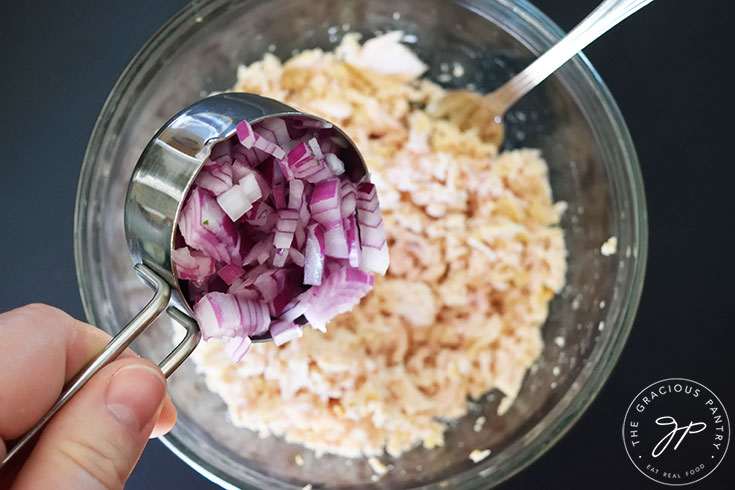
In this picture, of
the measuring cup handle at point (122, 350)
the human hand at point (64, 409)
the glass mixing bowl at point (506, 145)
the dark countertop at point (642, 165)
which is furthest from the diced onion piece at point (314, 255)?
the dark countertop at point (642, 165)

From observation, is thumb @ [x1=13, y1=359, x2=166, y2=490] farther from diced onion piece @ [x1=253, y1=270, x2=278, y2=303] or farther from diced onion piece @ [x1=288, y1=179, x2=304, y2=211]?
diced onion piece @ [x1=288, y1=179, x2=304, y2=211]

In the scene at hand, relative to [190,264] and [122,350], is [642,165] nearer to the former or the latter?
[190,264]

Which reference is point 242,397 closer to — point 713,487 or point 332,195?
point 332,195

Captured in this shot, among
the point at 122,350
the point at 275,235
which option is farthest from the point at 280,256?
the point at 122,350

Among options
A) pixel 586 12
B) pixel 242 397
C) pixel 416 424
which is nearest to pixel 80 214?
pixel 242 397

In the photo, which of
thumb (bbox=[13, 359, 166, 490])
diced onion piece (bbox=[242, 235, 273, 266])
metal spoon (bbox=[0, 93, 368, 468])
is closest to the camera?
thumb (bbox=[13, 359, 166, 490])

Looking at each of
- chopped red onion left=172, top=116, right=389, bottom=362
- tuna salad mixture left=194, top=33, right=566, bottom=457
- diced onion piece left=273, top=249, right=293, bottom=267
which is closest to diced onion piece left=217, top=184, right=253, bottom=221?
chopped red onion left=172, top=116, right=389, bottom=362
